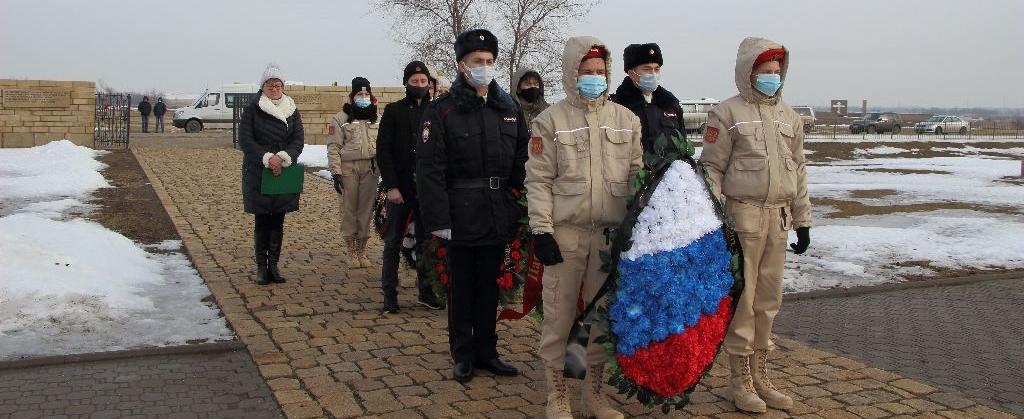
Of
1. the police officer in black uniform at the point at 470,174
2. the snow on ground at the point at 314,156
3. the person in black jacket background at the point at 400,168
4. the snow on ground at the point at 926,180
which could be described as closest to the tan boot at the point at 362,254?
the person in black jacket background at the point at 400,168

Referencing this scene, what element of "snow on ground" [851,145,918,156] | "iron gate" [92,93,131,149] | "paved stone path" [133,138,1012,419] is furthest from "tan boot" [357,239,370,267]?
"snow on ground" [851,145,918,156]

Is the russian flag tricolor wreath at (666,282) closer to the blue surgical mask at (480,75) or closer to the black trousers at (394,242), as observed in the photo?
the blue surgical mask at (480,75)

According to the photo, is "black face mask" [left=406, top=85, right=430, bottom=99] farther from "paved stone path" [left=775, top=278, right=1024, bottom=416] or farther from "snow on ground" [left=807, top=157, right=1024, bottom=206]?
"snow on ground" [left=807, top=157, right=1024, bottom=206]

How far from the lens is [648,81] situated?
620 cm

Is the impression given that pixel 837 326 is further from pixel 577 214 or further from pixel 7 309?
pixel 7 309

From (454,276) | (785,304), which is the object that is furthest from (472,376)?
(785,304)

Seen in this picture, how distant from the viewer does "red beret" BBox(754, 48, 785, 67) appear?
4.95 metres

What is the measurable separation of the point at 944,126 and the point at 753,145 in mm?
54772

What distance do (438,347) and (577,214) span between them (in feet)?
6.51

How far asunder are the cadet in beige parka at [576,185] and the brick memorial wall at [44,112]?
2661 cm

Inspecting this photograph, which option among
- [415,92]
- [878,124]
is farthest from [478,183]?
[878,124]

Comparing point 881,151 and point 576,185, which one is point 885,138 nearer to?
point 881,151

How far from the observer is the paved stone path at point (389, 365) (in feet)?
16.5

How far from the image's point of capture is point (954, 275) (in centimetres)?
921
